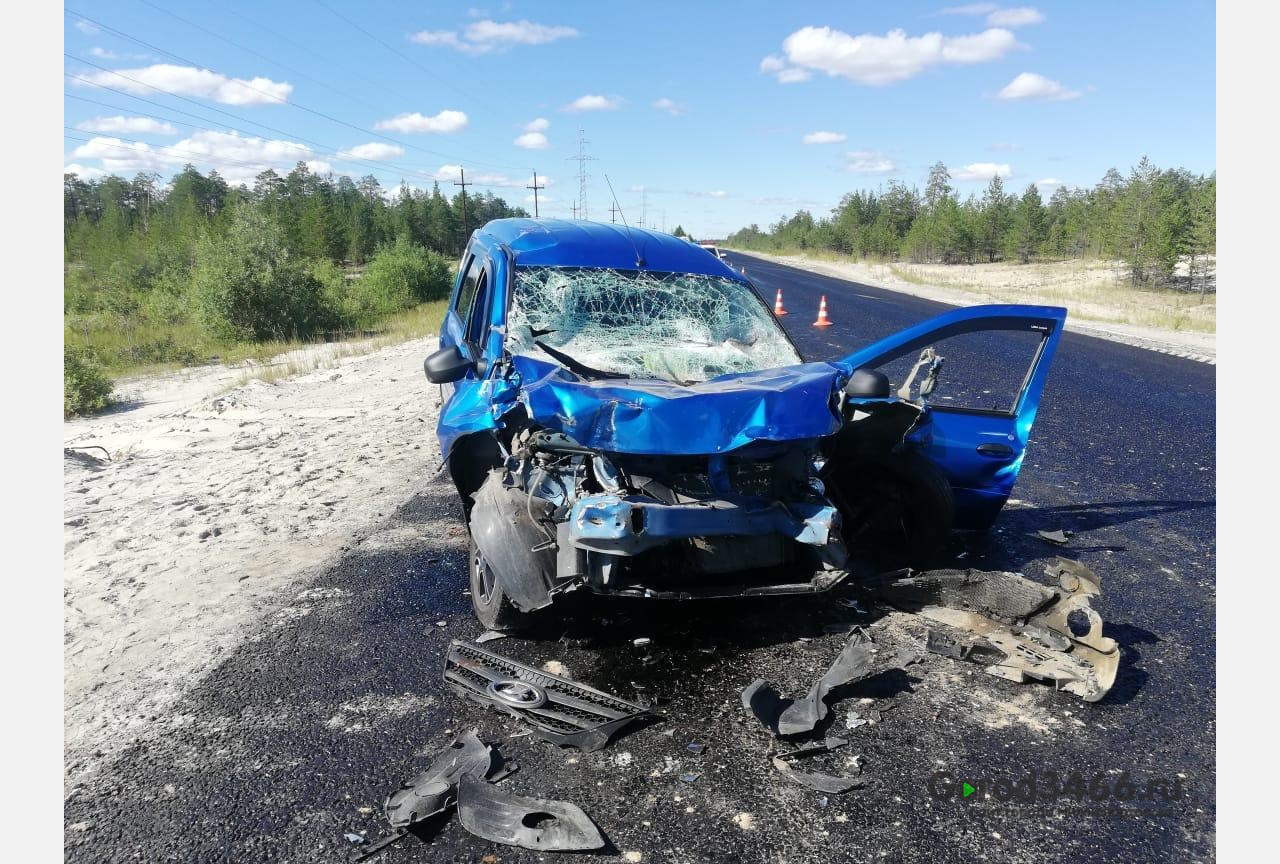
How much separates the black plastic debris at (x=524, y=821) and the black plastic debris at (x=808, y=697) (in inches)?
34.9

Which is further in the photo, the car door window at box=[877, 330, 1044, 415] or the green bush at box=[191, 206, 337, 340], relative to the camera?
the green bush at box=[191, 206, 337, 340]

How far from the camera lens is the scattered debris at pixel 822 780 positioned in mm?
2793

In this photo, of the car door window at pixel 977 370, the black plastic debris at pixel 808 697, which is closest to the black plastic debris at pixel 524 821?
the black plastic debris at pixel 808 697

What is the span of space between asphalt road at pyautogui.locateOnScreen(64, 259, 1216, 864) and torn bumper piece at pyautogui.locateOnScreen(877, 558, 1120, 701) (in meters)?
0.10

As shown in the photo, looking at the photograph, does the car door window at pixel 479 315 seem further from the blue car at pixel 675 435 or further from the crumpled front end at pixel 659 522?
the crumpled front end at pixel 659 522

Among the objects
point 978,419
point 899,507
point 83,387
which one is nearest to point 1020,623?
point 899,507

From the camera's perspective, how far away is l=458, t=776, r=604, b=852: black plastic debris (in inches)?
98.0

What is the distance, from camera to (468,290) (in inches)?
248

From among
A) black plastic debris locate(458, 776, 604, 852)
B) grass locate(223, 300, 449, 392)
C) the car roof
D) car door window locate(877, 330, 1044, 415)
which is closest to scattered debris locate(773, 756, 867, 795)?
black plastic debris locate(458, 776, 604, 852)

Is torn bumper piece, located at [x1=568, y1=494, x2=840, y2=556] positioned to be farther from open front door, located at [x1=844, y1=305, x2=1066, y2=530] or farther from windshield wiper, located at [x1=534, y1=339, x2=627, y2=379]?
open front door, located at [x1=844, y1=305, x2=1066, y2=530]

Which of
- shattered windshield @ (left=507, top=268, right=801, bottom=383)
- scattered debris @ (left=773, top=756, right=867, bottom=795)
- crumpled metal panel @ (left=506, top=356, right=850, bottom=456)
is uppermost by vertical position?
shattered windshield @ (left=507, top=268, right=801, bottom=383)

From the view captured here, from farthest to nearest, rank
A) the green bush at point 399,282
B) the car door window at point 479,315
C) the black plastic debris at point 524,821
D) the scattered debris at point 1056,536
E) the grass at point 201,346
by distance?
the green bush at point 399,282, the grass at point 201,346, the scattered debris at point 1056,536, the car door window at point 479,315, the black plastic debris at point 524,821

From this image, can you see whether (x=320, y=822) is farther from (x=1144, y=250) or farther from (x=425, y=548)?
(x=1144, y=250)

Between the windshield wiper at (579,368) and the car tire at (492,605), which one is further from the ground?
the windshield wiper at (579,368)
